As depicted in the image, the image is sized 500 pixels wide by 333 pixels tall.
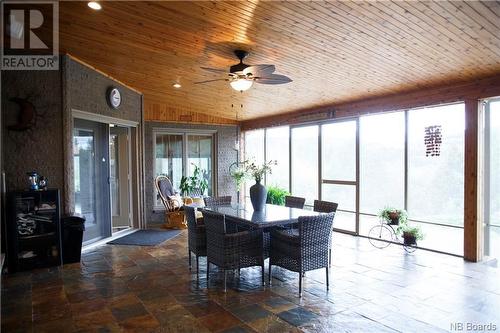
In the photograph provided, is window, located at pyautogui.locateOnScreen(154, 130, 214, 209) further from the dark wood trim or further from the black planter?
the black planter

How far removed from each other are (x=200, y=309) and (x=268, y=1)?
2.98 metres

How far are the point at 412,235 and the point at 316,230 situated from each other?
2.54 meters

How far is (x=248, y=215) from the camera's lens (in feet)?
13.5

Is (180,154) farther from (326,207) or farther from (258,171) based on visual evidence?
(326,207)

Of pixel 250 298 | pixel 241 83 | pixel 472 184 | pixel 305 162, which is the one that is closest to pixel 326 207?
pixel 250 298

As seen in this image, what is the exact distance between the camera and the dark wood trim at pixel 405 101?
Answer: 4.46 meters

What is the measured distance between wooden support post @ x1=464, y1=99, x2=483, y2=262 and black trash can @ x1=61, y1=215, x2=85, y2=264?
17.9 ft

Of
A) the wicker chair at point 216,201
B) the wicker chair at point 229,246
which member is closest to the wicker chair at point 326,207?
the wicker chair at point 229,246

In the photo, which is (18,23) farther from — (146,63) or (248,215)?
(248,215)

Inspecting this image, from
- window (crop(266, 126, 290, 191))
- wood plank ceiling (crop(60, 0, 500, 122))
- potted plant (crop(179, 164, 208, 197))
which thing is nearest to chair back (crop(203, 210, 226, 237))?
wood plank ceiling (crop(60, 0, 500, 122))

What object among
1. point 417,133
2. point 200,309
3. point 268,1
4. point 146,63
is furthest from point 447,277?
point 146,63

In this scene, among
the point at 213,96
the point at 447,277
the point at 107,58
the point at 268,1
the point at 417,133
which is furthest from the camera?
the point at 213,96

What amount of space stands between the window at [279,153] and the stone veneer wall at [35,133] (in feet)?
16.7

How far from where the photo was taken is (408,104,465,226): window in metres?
5.01
